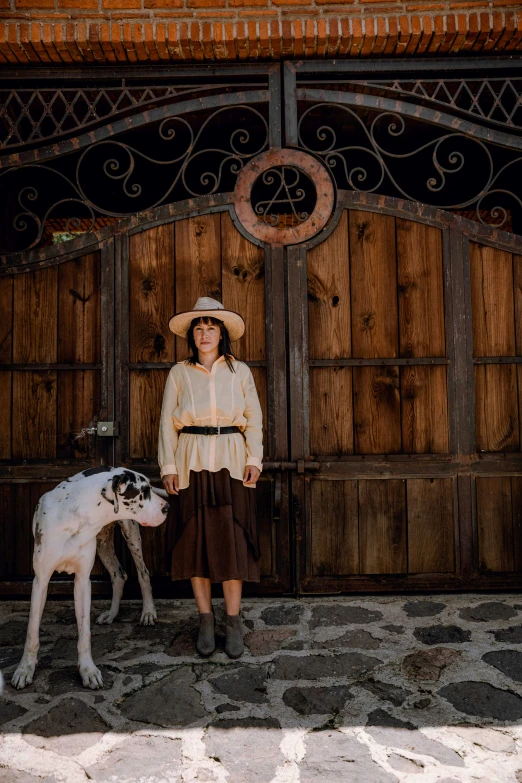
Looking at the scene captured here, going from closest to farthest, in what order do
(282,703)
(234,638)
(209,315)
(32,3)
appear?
(282,703)
(234,638)
(209,315)
(32,3)

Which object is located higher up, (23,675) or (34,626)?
(34,626)

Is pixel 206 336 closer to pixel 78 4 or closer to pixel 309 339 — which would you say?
pixel 309 339

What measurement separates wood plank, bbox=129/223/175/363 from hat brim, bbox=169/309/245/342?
687 millimetres

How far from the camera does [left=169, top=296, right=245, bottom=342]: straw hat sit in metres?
3.61

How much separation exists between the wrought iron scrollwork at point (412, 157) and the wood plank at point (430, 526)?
218 cm

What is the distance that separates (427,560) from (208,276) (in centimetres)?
269

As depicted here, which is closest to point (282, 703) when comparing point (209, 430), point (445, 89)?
point (209, 430)

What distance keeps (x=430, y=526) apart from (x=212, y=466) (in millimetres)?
1927

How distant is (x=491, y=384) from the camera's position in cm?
452

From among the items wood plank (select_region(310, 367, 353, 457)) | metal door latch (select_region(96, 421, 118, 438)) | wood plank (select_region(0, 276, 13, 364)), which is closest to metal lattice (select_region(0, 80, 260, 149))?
wood plank (select_region(0, 276, 13, 364))

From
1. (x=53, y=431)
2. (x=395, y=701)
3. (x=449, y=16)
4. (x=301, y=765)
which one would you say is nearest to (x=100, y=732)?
(x=301, y=765)

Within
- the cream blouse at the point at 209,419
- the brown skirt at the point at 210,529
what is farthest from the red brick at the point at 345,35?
the brown skirt at the point at 210,529

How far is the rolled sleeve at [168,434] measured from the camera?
11.6 ft

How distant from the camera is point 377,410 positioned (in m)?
4.50
